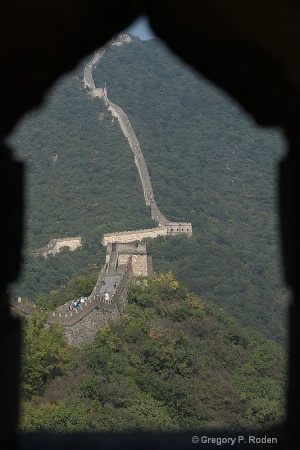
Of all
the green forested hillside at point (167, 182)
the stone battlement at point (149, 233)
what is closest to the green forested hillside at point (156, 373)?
the green forested hillside at point (167, 182)

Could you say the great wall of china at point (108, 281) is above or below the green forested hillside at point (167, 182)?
below

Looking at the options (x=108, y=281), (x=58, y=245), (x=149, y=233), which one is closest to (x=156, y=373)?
(x=108, y=281)

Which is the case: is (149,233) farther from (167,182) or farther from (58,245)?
(167,182)

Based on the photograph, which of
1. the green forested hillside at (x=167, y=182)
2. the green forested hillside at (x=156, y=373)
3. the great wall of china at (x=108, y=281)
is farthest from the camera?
the green forested hillside at (x=167, y=182)

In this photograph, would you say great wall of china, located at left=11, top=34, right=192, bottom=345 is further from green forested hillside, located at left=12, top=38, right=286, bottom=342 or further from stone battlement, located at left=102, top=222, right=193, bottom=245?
green forested hillside, located at left=12, top=38, right=286, bottom=342

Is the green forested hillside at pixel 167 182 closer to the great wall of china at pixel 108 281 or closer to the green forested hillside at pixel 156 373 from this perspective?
the great wall of china at pixel 108 281

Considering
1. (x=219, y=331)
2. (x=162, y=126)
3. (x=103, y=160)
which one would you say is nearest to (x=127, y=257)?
(x=219, y=331)

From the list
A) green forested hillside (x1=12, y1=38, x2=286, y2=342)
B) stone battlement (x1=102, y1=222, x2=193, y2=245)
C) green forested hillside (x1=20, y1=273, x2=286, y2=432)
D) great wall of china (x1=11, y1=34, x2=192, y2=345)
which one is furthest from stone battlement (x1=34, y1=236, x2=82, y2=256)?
green forested hillside (x1=20, y1=273, x2=286, y2=432)

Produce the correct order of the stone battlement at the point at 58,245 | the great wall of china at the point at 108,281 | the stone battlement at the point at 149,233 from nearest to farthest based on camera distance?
the great wall of china at the point at 108,281, the stone battlement at the point at 149,233, the stone battlement at the point at 58,245
